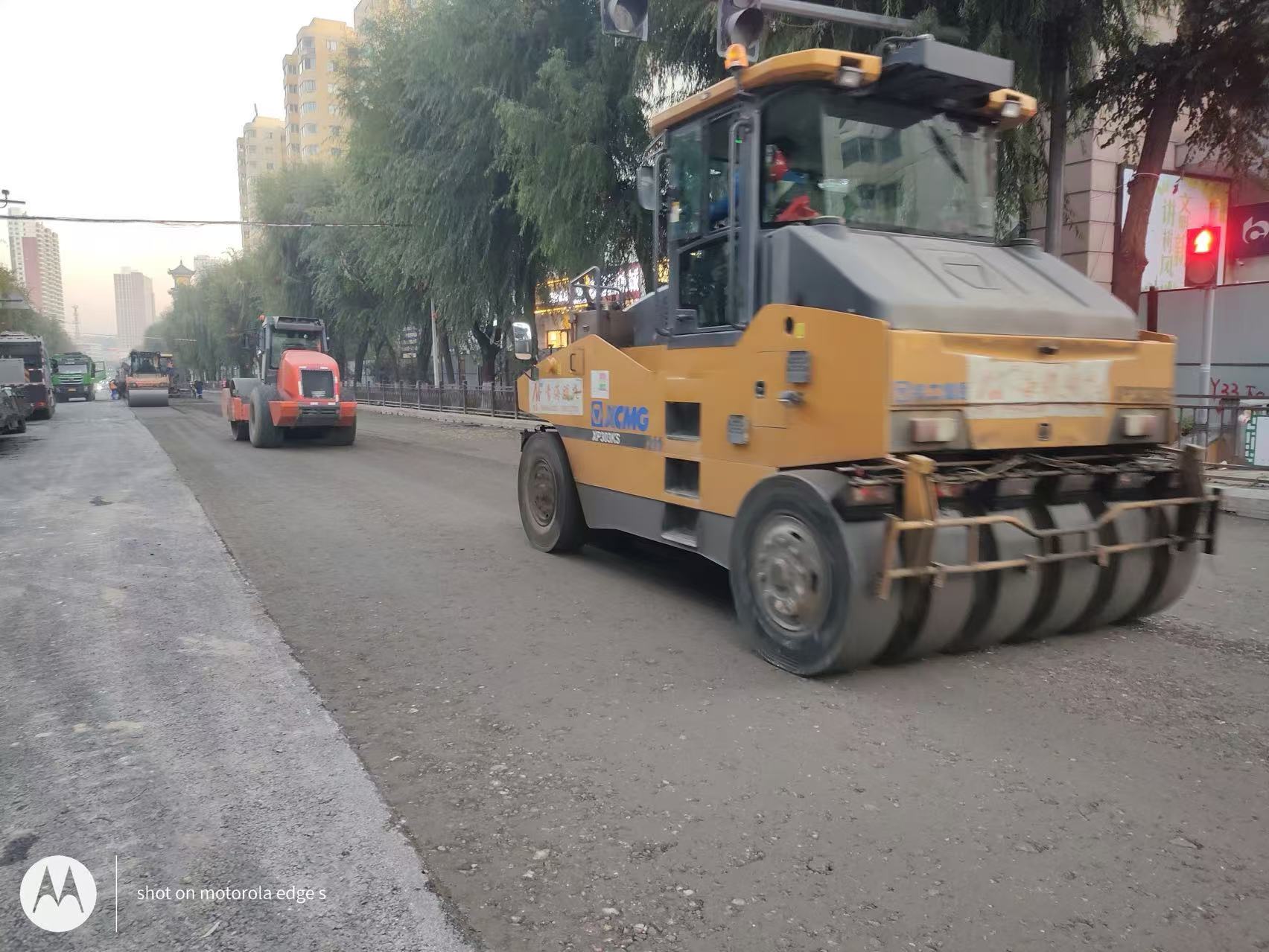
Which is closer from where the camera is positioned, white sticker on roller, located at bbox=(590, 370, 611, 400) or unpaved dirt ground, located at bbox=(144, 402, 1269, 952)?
unpaved dirt ground, located at bbox=(144, 402, 1269, 952)

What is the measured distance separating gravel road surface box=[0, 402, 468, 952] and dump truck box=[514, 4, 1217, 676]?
7.72 feet

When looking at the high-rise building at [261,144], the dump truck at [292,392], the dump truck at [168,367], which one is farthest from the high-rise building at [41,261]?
the dump truck at [292,392]

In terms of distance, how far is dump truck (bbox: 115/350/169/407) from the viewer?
47562mm

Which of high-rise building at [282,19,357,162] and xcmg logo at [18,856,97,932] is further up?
high-rise building at [282,19,357,162]

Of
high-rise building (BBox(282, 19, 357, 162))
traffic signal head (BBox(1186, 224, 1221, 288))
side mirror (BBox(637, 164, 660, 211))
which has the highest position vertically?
high-rise building (BBox(282, 19, 357, 162))

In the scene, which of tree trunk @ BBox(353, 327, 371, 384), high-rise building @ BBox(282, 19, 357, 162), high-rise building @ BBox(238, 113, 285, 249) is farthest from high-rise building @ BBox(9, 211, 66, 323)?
tree trunk @ BBox(353, 327, 371, 384)

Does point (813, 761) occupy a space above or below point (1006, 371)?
below

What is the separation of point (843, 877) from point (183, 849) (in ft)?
7.03

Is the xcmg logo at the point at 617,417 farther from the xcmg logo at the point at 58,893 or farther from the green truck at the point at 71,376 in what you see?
the green truck at the point at 71,376

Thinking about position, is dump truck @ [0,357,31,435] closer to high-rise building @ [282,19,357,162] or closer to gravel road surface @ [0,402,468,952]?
gravel road surface @ [0,402,468,952]

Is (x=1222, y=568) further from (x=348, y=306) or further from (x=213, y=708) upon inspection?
(x=348, y=306)

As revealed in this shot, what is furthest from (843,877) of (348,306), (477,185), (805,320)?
(348,306)

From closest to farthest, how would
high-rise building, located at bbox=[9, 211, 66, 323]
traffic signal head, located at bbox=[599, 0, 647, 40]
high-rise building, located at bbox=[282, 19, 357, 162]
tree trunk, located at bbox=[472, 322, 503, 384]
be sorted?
traffic signal head, located at bbox=[599, 0, 647, 40] < tree trunk, located at bbox=[472, 322, 503, 384] < high-rise building, located at bbox=[282, 19, 357, 162] < high-rise building, located at bbox=[9, 211, 66, 323]

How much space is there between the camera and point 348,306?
3503 cm
